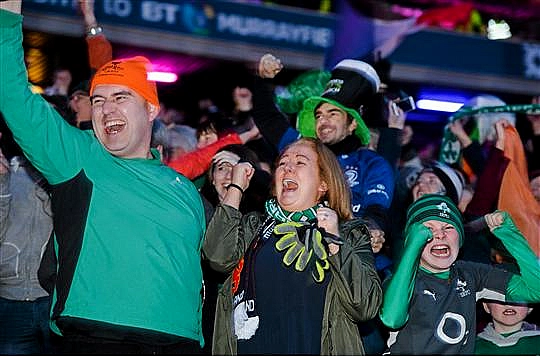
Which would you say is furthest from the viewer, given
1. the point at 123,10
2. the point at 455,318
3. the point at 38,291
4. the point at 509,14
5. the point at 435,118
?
the point at 509,14

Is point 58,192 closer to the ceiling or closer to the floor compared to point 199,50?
closer to the floor

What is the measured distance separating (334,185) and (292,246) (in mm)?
402

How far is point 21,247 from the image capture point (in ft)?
18.0

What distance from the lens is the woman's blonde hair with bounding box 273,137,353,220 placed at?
4.48 m

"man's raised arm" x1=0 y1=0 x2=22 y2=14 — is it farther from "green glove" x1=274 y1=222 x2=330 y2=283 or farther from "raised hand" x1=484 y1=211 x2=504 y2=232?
"raised hand" x1=484 y1=211 x2=504 y2=232

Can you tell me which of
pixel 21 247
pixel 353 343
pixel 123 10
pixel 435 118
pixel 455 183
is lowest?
pixel 353 343

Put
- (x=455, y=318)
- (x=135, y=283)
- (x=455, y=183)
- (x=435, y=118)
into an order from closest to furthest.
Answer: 1. (x=135, y=283)
2. (x=455, y=318)
3. (x=455, y=183)
4. (x=435, y=118)

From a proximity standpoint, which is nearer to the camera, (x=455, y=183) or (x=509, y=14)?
(x=455, y=183)

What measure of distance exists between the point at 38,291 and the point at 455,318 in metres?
2.22

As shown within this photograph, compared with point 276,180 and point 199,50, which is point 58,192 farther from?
point 199,50

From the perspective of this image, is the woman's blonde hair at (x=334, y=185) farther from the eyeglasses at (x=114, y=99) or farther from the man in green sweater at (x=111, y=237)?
the eyeglasses at (x=114, y=99)

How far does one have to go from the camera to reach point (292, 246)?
424 cm

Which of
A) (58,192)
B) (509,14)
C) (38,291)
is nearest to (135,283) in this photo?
(58,192)

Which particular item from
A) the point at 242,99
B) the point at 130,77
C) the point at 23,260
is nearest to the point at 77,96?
the point at 23,260
